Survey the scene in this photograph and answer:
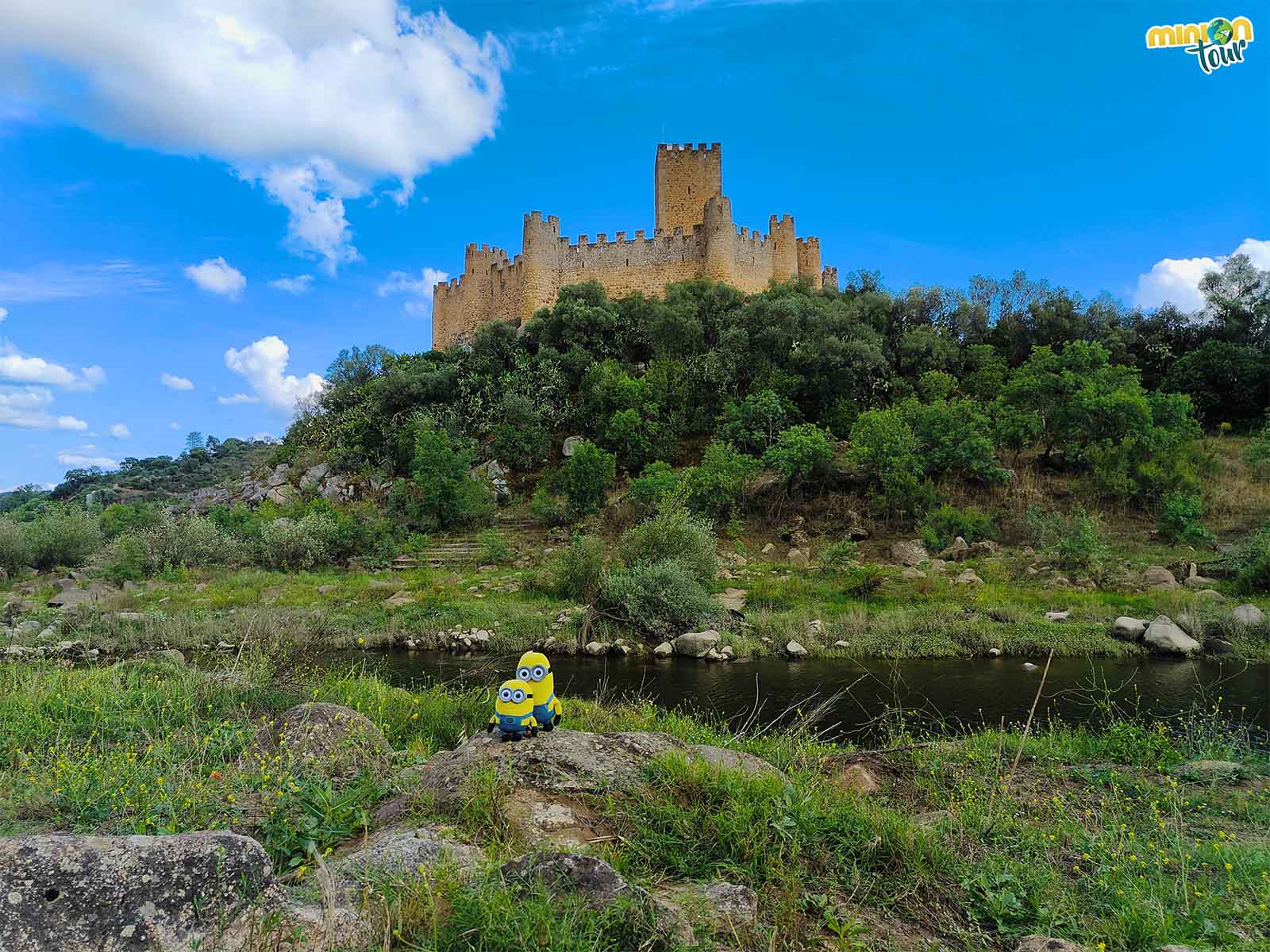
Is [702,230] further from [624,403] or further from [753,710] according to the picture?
[753,710]

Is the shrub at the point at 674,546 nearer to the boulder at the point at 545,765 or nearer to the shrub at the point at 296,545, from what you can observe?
the boulder at the point at 545,765

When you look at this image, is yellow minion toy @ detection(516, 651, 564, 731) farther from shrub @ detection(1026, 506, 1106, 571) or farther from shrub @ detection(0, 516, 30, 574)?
shrub @ detection(0, 516, 30, 574)

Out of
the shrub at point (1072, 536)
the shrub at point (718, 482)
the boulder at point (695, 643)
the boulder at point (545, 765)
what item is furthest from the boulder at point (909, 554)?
the boulder at point (545, 765)

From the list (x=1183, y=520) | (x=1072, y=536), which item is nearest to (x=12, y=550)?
(x=1072, y=536)

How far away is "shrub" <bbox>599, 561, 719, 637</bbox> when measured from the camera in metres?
14.6

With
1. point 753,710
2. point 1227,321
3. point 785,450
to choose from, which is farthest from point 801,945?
point 1227,321

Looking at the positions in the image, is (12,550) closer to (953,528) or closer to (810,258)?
(953,528)

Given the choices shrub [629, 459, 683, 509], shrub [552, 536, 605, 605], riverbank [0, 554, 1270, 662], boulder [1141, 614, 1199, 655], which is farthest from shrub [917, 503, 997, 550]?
shrub [552, 536, 605, 605]

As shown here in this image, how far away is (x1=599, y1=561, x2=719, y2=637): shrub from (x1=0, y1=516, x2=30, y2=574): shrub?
2274 centimetres

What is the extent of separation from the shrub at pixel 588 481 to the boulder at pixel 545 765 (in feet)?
64.4

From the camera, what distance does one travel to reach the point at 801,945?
9.99ft

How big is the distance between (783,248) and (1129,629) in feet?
96.1

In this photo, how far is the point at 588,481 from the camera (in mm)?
24766

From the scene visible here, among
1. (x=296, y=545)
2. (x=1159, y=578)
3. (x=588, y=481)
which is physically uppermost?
(x=588, y=481)
